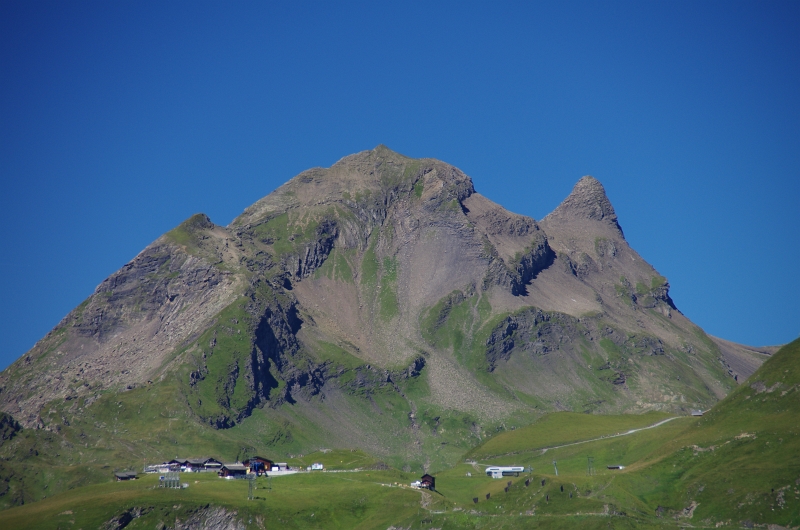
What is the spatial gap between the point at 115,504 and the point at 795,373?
5386 inches

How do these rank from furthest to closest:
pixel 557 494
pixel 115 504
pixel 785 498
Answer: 1. pixel 115 504
2. pixel 557 494
3. pixel 785 498

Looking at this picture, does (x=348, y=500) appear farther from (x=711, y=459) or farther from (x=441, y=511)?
(x=711, y=459)

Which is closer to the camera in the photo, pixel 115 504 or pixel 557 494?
pixel 557 494

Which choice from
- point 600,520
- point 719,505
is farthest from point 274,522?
point 719,505

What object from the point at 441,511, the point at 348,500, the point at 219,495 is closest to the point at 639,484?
the point at 441,511

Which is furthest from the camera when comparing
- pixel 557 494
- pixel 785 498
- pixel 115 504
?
pixel 115 504

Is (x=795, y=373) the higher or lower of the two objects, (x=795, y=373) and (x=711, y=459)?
the higher

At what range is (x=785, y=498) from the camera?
155375 mm

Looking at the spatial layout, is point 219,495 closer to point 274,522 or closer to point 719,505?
point 274,522

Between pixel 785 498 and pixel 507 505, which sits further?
pixel 507 505

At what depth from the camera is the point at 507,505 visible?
598ft

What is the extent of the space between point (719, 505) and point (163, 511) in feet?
330

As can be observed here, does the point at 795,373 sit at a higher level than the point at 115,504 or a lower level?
higher

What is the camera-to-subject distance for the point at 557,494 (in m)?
176
